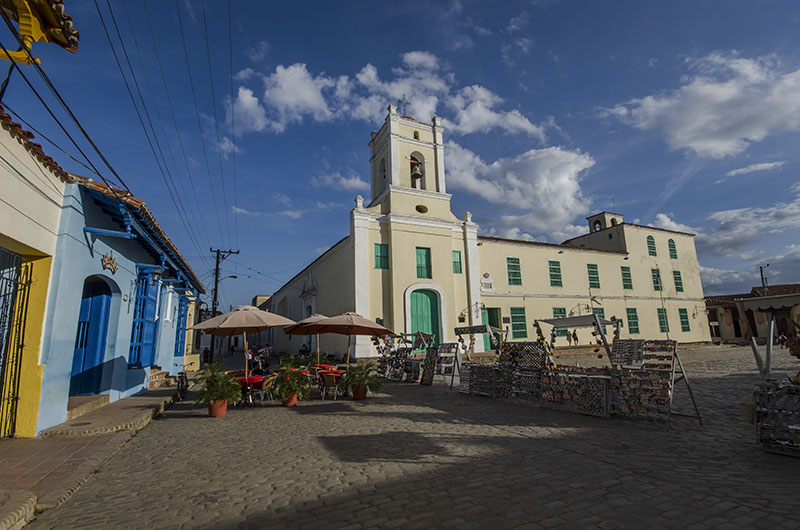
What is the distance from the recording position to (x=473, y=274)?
→ 801 inches

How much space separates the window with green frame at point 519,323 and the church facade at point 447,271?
53mm

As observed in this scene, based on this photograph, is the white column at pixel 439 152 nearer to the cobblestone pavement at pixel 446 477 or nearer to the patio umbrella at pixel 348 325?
the patio umbrella at pixel 348 325

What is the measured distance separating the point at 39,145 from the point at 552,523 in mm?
7870

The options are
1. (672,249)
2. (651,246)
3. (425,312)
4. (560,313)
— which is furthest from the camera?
(672,249)

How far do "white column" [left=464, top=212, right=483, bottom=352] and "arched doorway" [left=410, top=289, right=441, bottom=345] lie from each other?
69.9 inches

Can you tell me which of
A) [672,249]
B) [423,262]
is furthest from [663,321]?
[423,262]

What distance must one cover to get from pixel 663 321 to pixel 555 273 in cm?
949

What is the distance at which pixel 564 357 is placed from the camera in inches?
834

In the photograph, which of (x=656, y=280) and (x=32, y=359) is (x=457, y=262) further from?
(x=32, y=359)

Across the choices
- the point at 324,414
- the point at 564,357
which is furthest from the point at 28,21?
the point at 564,357

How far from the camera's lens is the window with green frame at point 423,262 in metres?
19.2

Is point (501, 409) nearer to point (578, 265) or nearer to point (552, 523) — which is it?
point (552, 523)

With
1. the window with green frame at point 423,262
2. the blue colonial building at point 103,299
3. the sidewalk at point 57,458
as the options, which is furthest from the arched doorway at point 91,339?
the window with green frame at point 423,262

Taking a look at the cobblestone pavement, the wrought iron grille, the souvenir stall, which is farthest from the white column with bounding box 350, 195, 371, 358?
the souvenir stall
